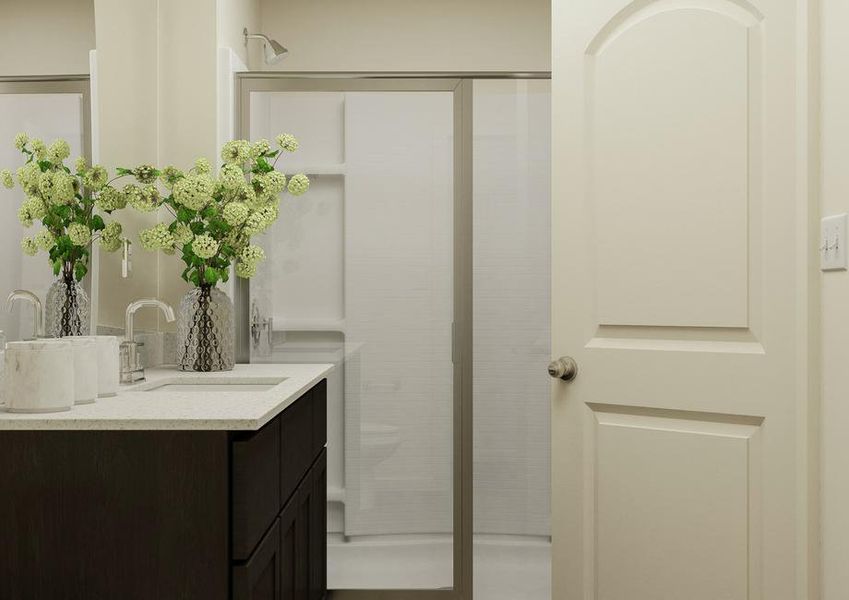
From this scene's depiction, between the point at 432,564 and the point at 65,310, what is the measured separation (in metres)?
1.41

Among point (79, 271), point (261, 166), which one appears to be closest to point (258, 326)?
point (261, 166)

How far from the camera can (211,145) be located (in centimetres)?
245

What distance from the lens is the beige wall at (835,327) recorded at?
4.80 feet

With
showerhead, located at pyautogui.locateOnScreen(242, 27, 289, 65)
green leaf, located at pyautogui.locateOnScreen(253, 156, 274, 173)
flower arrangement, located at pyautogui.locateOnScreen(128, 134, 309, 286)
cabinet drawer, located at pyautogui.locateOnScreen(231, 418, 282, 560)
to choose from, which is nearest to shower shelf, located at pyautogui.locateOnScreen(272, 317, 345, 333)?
flower arrangement, located at pyautogui.locateOnScreen(128, 134, 309, 286)

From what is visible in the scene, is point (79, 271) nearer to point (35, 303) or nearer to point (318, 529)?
point (35, 303)

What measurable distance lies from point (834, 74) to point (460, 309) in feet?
4.39

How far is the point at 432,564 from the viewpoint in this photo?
8.37 feet

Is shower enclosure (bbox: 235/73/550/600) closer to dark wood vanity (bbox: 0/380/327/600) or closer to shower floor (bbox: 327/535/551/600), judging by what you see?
shower floor (bbox: 327/535/551/600)

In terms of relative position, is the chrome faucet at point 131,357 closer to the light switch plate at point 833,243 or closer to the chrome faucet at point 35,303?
the chrome faucet at point 35,303

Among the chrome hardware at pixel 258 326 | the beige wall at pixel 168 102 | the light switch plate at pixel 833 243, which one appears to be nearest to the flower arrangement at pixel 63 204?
the beige wall at pixel 168 102

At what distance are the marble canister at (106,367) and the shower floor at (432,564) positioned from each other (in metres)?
1.10

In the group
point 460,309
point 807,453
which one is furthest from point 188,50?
point 807,453

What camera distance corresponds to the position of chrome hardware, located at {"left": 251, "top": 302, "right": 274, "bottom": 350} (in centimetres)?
257

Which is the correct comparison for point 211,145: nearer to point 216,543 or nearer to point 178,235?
point 178,235
